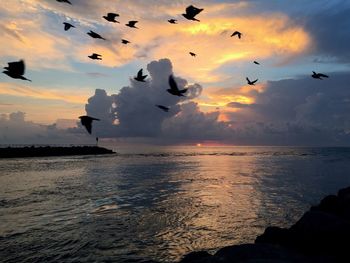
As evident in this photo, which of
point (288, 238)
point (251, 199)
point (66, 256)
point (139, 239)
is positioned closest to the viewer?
point (288, 238)

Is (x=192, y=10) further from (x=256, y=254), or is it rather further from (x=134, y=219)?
(x=134, y=219)

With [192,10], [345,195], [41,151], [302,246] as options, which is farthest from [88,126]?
[41,151]

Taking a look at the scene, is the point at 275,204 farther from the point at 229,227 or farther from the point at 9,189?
the point at 9,189

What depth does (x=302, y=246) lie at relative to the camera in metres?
10.8

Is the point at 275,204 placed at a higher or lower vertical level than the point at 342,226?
lower

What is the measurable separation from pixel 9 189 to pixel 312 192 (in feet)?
93.4

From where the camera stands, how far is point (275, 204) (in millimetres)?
25719

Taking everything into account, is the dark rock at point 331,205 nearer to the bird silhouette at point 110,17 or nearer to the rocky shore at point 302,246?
the rocky shore at point 302,246

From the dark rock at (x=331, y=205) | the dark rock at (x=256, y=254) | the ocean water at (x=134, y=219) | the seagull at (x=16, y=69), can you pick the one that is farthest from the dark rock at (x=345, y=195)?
the seagull at (x=16, y=69)

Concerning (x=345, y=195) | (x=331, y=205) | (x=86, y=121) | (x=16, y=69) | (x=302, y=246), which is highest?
(x=16, y=69)

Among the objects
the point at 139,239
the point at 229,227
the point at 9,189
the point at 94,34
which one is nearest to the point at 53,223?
the point at 139,239

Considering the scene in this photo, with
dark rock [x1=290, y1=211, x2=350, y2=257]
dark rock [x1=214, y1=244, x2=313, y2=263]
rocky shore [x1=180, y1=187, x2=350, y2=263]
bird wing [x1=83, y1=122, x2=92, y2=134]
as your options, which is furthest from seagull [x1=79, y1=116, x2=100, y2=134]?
dark rock [x1=290, y1=211, x2=350, y2=257]

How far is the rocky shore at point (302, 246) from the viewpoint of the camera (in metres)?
8.65

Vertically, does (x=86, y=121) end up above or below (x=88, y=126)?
above
